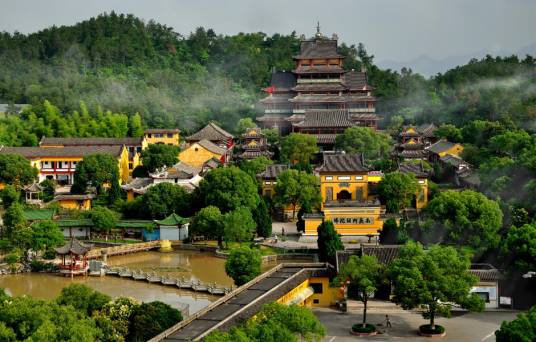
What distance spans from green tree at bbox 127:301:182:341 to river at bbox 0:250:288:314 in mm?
4478

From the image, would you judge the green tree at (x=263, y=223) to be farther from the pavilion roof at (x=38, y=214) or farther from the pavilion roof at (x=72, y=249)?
the pavilion roof at (x=38, y=214)

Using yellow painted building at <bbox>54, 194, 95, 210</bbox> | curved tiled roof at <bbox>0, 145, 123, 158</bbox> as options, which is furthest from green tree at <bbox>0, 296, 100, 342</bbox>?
curved tiled roof at <bbox>0, 145, 123, 158</bbox>

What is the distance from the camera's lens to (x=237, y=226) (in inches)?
1288

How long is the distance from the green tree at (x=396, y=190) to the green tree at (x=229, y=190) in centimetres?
502

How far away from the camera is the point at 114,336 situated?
2008cm

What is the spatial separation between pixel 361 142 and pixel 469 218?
15178mm

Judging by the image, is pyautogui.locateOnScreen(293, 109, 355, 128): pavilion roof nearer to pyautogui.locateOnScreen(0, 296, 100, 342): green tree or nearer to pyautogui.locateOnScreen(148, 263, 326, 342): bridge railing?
pyautogui.locateOnScreen(148, 263, 326, 342): bridge railing

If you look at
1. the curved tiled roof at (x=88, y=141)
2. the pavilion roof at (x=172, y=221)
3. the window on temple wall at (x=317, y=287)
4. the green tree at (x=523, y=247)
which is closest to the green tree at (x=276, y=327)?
the window on temple wall at (x=317, y=287)

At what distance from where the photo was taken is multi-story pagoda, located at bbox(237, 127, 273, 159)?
1783 inches

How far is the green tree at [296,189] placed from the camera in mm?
36125

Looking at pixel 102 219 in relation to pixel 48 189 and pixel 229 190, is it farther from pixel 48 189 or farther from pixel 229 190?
pixel 48 189

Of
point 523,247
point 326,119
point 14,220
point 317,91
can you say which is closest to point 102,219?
point 14,220

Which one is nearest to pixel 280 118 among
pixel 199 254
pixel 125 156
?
pixel 125 156

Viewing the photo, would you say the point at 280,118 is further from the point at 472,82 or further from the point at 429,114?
the point at 472,82
